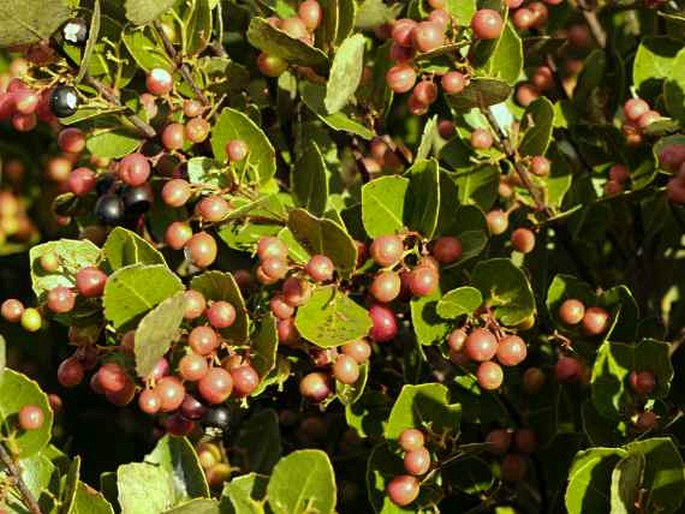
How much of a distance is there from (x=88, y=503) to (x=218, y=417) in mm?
313

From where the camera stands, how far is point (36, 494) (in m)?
2.39

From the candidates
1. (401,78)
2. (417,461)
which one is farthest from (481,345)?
(401,78)

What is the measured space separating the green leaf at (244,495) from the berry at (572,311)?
2.51ft

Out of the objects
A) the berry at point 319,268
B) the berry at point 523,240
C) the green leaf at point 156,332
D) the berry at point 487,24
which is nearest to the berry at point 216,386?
the green leaf at point 156,332

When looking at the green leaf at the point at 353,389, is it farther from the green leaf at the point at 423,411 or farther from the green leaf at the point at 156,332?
the green leaf at the point at 156,332

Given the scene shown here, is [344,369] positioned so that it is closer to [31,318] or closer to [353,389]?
→ [353,389]

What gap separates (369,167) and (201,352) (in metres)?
0.75

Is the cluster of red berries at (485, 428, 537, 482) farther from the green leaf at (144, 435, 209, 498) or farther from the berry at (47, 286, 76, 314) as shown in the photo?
the berry at (47, 286, 76, 314)

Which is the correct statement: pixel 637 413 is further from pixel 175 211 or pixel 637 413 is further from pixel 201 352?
pixel 175 211

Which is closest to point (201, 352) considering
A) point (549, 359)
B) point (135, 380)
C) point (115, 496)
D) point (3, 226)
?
point (135, 380)

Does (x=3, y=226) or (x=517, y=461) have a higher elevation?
(x=517, y=461)

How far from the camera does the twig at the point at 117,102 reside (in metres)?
2.50

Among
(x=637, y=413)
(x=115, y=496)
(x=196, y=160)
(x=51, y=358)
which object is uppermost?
(x=196, y=160)

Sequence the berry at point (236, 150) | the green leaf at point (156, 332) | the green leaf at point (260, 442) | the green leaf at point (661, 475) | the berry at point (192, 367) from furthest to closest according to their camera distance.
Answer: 1. the green leaf at point (260, 442)
2. the berry at point (236, 150)
3. the berry at point (192, 367)
4. the green leaf at point (661, 475)
5. the green leaf at point (156, 332)
